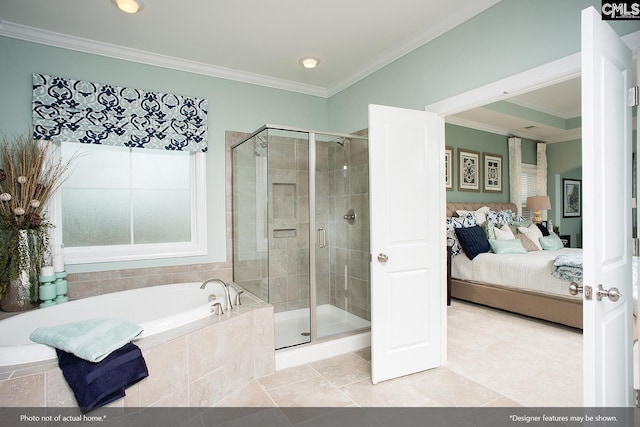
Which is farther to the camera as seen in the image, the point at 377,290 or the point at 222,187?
the point at 222,187

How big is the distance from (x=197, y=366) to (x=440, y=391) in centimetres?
158

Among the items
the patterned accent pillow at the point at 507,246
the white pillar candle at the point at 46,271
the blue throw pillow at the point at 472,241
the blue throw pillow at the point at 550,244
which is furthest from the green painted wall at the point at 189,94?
the blue throw pillow at the point at 550,244

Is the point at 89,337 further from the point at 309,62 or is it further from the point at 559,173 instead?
the point at 559,173

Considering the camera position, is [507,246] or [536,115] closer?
[507,246]

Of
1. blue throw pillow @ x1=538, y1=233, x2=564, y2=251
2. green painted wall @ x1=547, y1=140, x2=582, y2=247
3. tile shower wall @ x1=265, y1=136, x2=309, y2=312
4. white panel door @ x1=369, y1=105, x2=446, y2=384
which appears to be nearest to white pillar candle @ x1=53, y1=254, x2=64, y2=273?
tile shower wall @ x1=265, y1=136, x2=309, y2=312

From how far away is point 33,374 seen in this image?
58.4 inches

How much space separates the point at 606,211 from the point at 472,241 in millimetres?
3094

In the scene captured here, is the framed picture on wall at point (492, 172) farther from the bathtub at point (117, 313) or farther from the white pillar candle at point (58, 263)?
the white pillar candle at point (58, 263)

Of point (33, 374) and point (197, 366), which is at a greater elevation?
point (33, 374)

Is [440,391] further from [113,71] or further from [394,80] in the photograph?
[113,71]

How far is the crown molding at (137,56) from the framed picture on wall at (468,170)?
282 centimetres

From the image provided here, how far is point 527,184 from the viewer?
21.6 feet

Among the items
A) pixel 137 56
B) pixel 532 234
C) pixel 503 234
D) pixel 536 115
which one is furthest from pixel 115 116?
pixel 536 115

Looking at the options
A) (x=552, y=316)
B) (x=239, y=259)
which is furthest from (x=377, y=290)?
(x=552, y=316)
